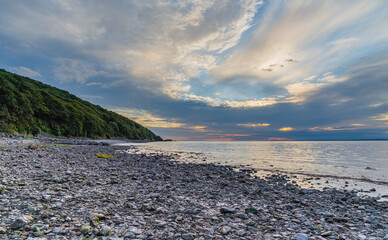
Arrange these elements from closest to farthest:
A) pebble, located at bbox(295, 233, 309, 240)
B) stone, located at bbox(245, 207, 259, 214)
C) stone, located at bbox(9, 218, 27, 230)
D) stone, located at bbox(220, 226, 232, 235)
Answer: stone, located at bbox(9, 218, 27, 230)
pebble, located at bbox(295, 233, 309, 240)
stone, located at bbox(220, 226, 232, 235)
stone, located at bbox(245, 207, 259, 214)

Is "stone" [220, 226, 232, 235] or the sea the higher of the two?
"stone" [220, 226, 232, 235]

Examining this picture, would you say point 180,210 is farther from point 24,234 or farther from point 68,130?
point 68,130

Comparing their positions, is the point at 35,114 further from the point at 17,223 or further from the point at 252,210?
the point at 252,210

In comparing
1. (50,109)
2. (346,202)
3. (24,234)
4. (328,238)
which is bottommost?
(346,202)

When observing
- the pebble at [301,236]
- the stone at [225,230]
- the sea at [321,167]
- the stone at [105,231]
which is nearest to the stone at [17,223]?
the stone at [105,231]

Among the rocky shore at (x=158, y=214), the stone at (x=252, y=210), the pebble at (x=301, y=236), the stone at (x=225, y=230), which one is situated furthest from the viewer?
the stone at (x=252, y=210)

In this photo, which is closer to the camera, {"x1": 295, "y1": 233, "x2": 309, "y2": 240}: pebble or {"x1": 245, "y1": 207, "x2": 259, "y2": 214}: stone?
{"x1": 295, "y1": 233, "x2": 309, "y2": 240}: pebble

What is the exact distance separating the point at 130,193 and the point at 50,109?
278 ft

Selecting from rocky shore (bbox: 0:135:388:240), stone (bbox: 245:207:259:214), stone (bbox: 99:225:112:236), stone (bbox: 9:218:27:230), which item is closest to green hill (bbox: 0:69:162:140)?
rocky shore (bbox: 0:135:388:240)

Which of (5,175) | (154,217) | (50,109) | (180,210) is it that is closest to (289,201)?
(180,210)

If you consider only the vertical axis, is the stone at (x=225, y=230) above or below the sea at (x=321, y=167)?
above

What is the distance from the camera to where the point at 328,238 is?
555 centimetres

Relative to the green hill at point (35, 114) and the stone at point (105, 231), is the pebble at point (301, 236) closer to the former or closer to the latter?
the stone at point (105, 231)

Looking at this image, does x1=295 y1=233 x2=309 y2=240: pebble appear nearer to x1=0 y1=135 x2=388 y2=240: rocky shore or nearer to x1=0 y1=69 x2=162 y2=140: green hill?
x1=0 y1=135 x2=388 y2=240: rocky shore
